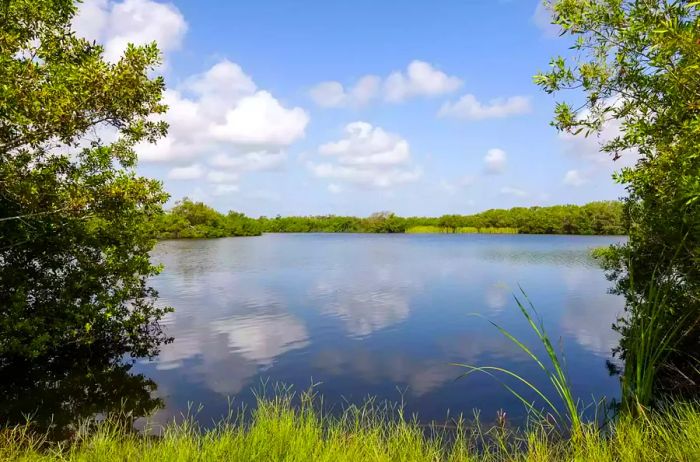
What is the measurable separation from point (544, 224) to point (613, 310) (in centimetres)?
9945

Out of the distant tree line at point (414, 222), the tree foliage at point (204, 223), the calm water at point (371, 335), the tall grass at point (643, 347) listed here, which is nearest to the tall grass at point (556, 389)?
the tall grass at point (643, 347)

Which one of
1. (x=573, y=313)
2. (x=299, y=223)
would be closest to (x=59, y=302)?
(x=573, y=313)

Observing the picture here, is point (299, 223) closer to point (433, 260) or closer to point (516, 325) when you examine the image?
point (433, 260)

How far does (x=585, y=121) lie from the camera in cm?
736

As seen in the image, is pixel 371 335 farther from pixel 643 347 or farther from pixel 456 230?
pixel 456 230

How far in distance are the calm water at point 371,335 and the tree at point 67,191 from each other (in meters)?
2.93

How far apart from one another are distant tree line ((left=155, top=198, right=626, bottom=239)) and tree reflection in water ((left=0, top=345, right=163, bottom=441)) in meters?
67.5

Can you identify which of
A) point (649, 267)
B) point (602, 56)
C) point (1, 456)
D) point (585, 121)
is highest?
point (602, 56)

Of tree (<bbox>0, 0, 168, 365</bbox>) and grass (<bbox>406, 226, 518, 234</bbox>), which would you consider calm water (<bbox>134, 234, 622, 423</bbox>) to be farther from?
grass (<bbox>406, 226, 518, 234</bbox>)

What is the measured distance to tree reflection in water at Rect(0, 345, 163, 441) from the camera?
34.8ft

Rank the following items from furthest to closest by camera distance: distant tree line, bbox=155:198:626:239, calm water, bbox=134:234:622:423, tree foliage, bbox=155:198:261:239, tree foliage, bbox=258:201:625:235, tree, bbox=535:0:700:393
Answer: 1. tree foliage, bbox=258:201:625:235
2. distant tree line, bbox=155:198:626:239
3. tree foliage, bbox=155:198:261:239
4. calm water, bbox=134:234:622:423
5. tree, bbox=535:0:700:393

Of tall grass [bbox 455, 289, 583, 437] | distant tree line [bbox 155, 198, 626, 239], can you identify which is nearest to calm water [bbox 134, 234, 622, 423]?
tall grass [bbox 455, 289, 583, 437]

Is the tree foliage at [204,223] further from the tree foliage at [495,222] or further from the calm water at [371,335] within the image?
the calm water at [371,335]

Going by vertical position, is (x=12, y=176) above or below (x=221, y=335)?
above
